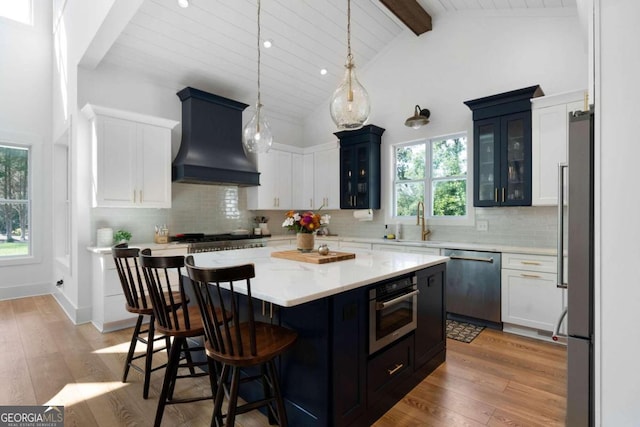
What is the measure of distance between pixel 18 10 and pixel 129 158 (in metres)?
3.66

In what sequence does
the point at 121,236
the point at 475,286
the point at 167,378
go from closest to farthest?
the point at 167,378 → the point at 475,286 → the point at 121,236

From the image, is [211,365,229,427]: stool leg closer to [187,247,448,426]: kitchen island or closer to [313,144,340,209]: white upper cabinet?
[187,247,448,426]: kitchen island

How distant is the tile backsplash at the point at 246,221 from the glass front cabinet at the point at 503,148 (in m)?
0.37

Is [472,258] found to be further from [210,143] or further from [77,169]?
[77,169]

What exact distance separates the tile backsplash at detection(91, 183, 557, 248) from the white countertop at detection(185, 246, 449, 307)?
190 cm

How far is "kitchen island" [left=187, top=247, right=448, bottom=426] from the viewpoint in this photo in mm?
1722

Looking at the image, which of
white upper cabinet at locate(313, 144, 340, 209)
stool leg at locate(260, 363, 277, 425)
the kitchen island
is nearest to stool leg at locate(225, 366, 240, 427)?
stool leg at locate(260, 363, 277, 425)

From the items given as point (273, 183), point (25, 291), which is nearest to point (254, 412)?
point (273, 183)

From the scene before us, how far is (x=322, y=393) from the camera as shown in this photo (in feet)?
5.67

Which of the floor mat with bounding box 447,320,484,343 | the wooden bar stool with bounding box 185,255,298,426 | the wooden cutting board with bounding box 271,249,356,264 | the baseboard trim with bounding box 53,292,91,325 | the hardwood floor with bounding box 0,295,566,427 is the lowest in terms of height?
the floor mat with bounding box 447,320,484,343

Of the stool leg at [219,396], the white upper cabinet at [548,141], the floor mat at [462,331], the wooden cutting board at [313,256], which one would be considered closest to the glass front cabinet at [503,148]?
the white upper cabinet at [548,141]
